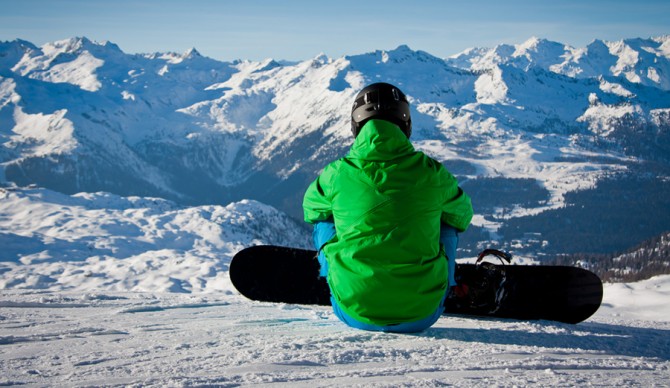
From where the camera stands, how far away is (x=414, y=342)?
18.1ft

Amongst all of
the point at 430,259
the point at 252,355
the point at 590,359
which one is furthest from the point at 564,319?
the point at 252,355

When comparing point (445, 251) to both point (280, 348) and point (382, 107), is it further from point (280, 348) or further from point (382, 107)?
point (280, 348)

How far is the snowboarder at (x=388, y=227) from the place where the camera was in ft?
17.5

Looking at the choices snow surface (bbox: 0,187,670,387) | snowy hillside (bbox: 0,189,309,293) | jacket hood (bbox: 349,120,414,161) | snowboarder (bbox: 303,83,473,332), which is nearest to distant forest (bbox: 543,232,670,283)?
snowy hillside (bbox: 0,189,309,293)

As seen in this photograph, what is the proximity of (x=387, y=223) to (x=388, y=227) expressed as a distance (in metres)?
0.04

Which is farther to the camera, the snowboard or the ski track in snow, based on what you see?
the snowboard

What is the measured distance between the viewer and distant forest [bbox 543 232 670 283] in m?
138

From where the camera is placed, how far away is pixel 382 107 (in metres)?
6.11

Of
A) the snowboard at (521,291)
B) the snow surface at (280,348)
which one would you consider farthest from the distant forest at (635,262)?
the snow surface at (280,348)

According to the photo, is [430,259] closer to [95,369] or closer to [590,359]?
[590,359]

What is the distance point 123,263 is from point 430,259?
420 feet

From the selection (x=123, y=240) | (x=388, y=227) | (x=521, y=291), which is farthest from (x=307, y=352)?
(x=123, y=240)

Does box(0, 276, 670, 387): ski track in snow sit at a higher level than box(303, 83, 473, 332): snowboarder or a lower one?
lower

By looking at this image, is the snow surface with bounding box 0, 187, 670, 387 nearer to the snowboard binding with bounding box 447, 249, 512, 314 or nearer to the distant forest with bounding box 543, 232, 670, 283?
the snowboard binding with bounding box 447, 249, 512, 314
